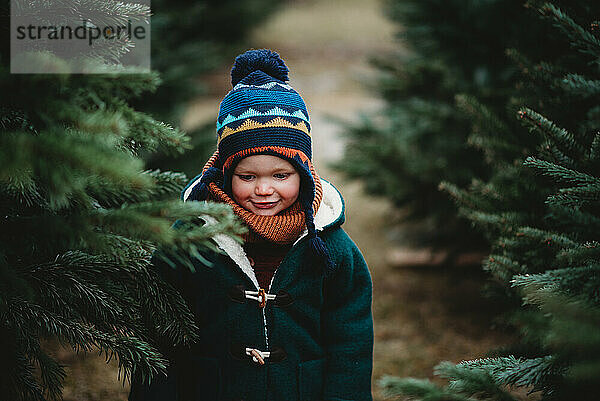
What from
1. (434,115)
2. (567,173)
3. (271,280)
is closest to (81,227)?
(271,280)

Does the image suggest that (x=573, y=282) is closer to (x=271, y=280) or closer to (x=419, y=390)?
(x=419, y=390)

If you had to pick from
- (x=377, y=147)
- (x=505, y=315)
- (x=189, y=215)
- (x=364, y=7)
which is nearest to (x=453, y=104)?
(x=377, y=147)

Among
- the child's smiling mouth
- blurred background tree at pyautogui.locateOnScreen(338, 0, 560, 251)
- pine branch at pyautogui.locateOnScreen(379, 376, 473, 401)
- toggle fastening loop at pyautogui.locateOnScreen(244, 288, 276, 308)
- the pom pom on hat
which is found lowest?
pine branch at pyautogui.locateOnScreen(379, 376, 473, 401)

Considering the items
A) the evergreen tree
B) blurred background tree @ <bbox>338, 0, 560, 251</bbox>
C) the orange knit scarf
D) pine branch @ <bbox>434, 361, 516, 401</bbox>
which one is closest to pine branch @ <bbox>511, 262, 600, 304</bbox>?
the evergreen tree

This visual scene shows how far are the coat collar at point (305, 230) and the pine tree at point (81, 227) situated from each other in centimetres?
26

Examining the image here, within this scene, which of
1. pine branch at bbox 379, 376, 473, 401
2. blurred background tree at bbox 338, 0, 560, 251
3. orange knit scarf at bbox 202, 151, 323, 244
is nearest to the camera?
pine branch at bbox 379, 376, 473, 401

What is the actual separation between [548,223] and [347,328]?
0.92 m

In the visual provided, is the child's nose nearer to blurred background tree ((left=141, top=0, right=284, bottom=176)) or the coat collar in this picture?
the coat collar

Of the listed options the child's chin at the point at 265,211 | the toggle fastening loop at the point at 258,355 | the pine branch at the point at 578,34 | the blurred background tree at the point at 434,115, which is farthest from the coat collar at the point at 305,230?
the blurred background tree at the point at 434,115

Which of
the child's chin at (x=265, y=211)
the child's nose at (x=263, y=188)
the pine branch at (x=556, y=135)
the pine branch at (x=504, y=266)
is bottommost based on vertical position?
the pine branch at (x=504, y=266)

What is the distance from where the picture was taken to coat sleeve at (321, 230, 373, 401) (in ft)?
6.51

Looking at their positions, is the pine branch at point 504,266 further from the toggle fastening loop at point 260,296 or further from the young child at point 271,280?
the toggle fastening loop at point 260,296

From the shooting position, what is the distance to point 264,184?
6.14 ft

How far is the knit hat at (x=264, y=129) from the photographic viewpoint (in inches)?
73.4
